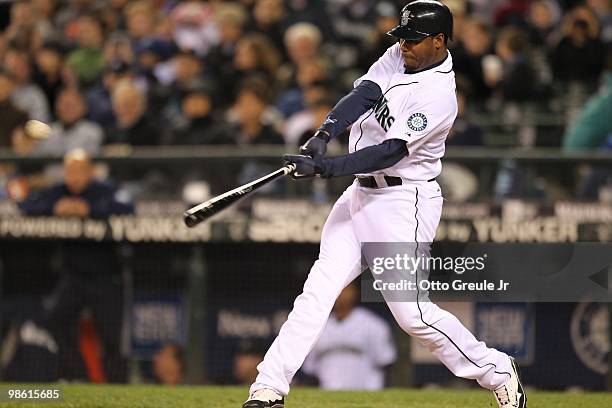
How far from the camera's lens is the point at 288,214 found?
27.0ft

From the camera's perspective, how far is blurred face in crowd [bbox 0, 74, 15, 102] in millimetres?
11000

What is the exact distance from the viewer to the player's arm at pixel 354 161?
5066 millimetres

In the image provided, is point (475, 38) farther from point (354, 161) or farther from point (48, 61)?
point (354, 161)

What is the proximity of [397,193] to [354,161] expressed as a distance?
13.4 inches

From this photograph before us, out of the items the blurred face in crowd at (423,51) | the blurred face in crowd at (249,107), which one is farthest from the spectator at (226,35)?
the blurred face in crowd at (423,51)

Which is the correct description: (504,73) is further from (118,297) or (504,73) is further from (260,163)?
(118,297)

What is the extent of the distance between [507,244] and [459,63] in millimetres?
2687

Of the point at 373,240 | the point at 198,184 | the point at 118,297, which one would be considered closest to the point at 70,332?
the point at 118,297

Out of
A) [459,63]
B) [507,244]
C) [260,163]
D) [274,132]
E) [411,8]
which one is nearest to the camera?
[411,8]

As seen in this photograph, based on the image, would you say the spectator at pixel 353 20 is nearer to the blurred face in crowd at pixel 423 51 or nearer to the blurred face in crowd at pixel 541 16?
the blurred face in crowd at pixel 541 16

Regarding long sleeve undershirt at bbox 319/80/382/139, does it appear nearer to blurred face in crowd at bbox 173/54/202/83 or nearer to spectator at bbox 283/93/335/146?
spectator at bbox 283/93/335/146

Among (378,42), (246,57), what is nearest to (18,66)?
(246,57)

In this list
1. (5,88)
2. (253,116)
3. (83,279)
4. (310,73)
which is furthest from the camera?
(5,88)

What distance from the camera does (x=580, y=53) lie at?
34.0ft
